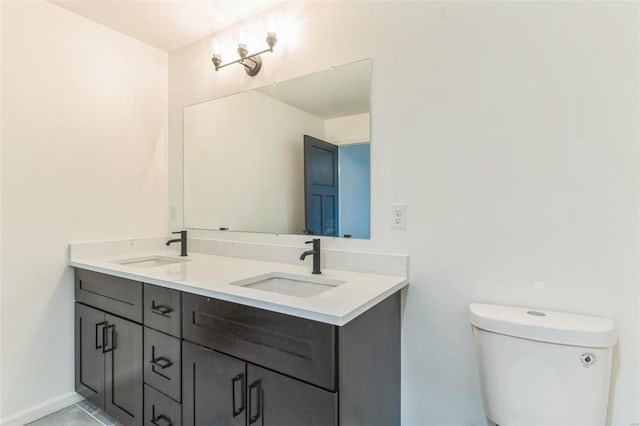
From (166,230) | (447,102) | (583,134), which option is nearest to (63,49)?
(166,230)

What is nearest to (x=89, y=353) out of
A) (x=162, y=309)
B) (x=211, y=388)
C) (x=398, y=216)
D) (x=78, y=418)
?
(x=78, y=418)

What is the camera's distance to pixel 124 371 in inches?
64.0

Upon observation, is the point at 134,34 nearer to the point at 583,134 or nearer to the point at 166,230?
the point at 166,230

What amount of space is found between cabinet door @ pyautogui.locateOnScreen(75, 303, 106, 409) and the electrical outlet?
1.60 meters

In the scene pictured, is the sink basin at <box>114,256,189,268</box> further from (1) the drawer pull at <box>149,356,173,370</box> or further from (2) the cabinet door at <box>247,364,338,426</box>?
(2) the cabinet door at <box>247,364,338,426</box>

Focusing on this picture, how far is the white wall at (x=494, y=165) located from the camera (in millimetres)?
1078

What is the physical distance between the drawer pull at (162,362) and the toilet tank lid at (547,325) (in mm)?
1271

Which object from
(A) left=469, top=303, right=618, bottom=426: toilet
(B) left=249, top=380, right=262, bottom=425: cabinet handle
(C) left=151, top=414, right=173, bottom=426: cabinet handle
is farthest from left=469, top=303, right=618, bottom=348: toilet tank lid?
(C) left=151, top=414, right=173, bottom=426: cabinet handle

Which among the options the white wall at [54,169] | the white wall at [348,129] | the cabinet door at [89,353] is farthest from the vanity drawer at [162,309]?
the white wall at [348,129]

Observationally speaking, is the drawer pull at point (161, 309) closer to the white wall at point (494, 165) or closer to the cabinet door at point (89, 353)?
the cabinet door at point (89, 353)

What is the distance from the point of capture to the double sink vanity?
1.04 m

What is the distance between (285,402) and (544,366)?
0.85 m

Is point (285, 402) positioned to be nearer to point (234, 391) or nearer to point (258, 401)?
point (258, 401)

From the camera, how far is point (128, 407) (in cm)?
160
